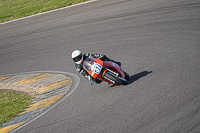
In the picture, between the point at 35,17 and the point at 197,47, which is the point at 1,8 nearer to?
the point at 35,17

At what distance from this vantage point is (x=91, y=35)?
1364 cm

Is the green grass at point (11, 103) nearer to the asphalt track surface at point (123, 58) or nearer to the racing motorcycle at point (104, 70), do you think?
the asphalt track surface at point (123, 58)

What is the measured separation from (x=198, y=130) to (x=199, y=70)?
9.71 feet

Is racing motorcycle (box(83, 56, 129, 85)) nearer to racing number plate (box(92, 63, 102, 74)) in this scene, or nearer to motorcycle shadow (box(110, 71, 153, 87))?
racing number plate (box(92, 63, 102, 74))

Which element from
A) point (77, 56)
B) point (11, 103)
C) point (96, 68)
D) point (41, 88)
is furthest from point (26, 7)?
point (96, 68)

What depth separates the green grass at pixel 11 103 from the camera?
8.77 m

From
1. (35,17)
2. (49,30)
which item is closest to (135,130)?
(49,30)

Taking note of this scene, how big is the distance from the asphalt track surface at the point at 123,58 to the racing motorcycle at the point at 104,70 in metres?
0.37

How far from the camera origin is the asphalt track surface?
19.8ft

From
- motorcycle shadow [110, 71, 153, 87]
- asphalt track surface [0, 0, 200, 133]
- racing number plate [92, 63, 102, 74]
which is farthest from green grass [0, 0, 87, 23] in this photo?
racing number plate [92, 63, 102, 74]

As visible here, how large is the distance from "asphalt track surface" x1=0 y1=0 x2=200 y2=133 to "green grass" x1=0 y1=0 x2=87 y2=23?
1.29m

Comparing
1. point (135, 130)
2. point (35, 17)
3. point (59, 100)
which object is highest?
point (35, 17)

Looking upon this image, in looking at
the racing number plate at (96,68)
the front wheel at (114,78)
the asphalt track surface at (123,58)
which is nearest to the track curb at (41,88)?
the asphalt track surface at (123,58)

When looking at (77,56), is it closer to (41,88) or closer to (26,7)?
(41,88)
